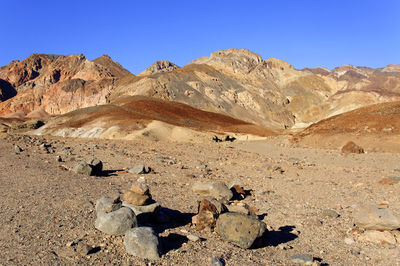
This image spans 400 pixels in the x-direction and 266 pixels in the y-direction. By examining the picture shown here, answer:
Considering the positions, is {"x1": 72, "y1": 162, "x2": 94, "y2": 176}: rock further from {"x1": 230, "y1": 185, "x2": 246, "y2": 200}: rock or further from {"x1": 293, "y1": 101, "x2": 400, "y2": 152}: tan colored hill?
{"x1": 293, "y1": 101, "x2": 400, "y2": 152}: tan colored hill

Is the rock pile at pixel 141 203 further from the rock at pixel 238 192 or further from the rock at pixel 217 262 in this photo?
the rock at pixel 238 192

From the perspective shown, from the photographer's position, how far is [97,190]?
8.33m

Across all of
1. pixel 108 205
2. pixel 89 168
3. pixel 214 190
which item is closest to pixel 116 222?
pixel 108 205

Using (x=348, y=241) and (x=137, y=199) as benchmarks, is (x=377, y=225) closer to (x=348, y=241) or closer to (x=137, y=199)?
(x=348, y=241)

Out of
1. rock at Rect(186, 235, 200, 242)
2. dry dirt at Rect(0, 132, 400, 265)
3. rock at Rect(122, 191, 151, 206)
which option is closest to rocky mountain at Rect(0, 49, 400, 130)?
dry dirt at Rect(0, 132, 400, 265)

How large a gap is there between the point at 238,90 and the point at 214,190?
267 feet

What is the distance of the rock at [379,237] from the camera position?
589 cm

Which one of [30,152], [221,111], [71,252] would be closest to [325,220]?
[71,252]

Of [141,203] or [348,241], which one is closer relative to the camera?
[348,241]

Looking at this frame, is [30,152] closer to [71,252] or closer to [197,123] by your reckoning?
[71,252]

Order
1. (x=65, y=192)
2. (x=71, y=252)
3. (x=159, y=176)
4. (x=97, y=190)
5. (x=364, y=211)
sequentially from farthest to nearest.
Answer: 1. (x=159, y=176)
2. (x=97, y=190)
3. (x=65, y=192)
4. (x=364, y=211)
5. (x=71, y=252)

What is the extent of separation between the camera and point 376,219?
6.19 meters

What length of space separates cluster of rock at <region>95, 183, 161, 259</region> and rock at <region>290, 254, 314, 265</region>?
80.7 inches

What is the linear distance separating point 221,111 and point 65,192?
7191 cm
